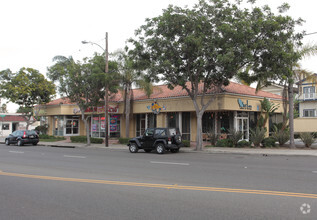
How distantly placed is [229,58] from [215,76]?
3.45 m

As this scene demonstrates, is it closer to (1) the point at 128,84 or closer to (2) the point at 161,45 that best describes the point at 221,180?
(2) the point at 161,45

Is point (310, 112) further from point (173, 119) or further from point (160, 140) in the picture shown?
point (160, 140)

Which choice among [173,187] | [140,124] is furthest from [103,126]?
[173,187]

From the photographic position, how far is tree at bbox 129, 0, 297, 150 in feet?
54.4

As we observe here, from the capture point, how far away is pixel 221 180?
27.7 ft

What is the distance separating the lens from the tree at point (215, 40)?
1658cm

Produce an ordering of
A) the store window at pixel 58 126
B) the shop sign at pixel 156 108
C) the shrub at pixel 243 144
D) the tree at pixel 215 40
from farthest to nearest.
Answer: the store window at pixel 58 126 < the shop sign at pixel 156 108 < the shrub at pixel 243 144 < the tree at pixel 215 40

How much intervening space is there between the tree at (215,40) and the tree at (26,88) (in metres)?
18.9

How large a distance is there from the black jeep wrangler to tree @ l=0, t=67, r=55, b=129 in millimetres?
19444

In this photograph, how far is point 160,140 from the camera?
17.4 meters

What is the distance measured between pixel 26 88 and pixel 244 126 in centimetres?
2390

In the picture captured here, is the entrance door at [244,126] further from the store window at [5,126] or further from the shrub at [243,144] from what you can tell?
the store window at [5,126]

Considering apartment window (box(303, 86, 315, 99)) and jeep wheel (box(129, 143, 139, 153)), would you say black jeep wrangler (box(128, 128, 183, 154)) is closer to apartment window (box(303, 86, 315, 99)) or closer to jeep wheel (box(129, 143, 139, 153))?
jeep wheel (box(129, 143, 139, 153))

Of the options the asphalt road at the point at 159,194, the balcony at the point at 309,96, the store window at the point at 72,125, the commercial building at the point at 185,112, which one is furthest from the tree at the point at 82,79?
the balcony at the point at 309,96
